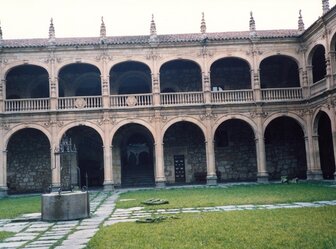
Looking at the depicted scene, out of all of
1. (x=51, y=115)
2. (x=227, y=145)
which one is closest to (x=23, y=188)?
(x=51, y=115)

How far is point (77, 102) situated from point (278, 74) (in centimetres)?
1385

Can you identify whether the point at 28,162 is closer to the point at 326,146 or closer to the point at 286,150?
the point at 286,150

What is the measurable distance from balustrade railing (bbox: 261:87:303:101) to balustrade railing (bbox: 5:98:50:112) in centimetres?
1366

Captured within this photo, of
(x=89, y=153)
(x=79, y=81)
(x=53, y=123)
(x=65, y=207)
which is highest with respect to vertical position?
(x=79, y=81)

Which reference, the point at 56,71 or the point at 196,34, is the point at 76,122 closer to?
the point at 56,71

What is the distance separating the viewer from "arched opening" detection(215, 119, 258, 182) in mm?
27031

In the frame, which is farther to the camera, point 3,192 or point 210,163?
point 210,163

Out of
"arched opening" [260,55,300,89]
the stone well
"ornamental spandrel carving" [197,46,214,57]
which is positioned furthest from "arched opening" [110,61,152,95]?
the stone well

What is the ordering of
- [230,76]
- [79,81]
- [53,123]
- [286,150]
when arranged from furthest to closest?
[230,76] → [286,150] → [79,81] → [53,123]

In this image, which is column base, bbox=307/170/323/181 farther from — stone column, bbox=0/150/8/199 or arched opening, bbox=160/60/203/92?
stone column, bbox=0/150/8/199

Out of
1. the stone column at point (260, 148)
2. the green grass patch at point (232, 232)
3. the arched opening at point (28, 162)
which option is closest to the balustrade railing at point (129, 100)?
the arched opening at point (28, 162)

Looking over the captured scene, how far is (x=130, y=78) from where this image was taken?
27.0m

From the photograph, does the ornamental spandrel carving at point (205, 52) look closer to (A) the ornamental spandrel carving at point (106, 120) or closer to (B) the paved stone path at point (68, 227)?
(A) the ornamental spandrel carving at point (106, 120)

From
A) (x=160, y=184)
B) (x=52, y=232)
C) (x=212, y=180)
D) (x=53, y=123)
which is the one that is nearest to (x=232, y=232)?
(x=52, y=232)
